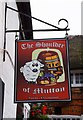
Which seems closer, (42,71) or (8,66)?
(42,71)

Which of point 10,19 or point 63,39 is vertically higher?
point 10,19

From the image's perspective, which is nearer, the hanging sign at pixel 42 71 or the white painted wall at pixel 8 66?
the hanging sign at pixel 42 71

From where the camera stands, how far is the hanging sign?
19.5ft

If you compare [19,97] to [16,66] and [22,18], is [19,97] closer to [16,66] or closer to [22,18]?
[16,66]

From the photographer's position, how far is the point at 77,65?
17484 millimetres

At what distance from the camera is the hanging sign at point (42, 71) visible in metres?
5.95

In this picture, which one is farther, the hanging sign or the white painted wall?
the white painted wall

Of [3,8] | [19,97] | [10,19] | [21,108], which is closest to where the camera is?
[19,97]

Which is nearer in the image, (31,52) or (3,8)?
(31,52)

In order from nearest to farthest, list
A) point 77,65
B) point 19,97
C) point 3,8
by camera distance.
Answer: point 19,97
point 3,8
point 77,65

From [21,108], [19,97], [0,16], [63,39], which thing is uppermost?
[0,16]

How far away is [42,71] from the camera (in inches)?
244

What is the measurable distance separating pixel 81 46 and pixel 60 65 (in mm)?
12834

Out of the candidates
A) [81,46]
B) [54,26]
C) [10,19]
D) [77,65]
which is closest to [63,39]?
[54,26]
